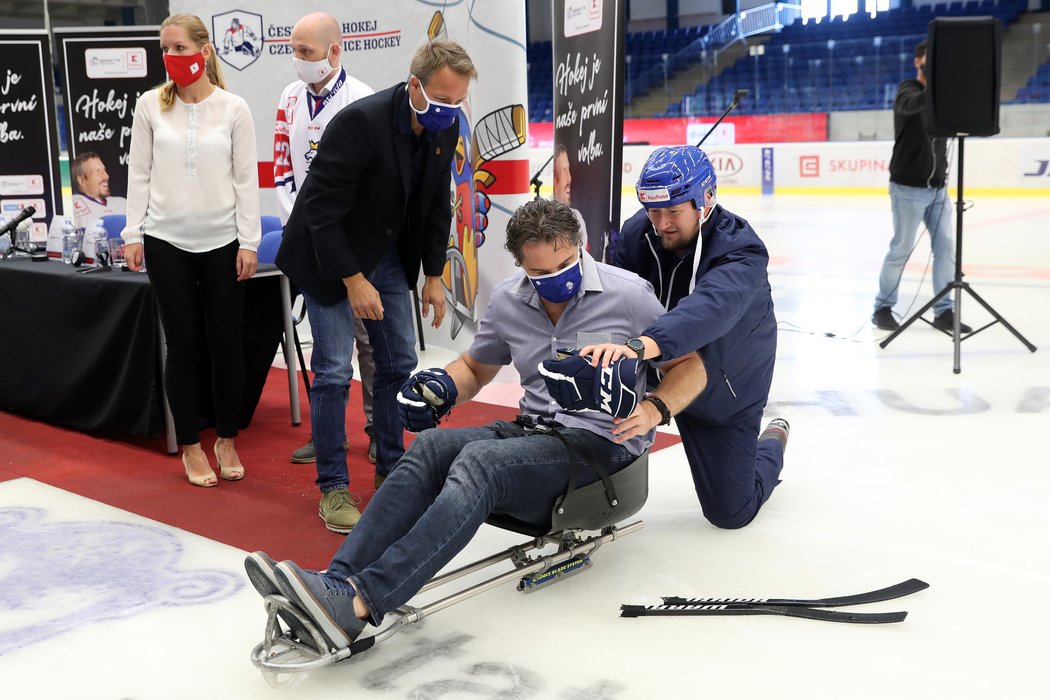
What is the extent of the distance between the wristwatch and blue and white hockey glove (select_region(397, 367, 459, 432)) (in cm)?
41

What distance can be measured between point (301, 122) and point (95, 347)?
1104mm

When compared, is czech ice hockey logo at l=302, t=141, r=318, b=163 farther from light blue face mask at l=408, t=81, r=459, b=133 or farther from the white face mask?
light blue face mask at l=408, t=81, r=459, b=133

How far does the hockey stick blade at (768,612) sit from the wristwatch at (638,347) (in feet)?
1.79

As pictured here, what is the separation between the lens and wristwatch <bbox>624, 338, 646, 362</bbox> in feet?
7.00

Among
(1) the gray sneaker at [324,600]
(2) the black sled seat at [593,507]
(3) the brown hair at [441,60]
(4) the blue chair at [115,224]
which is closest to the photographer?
(1) the gray sneaker at [324,600]

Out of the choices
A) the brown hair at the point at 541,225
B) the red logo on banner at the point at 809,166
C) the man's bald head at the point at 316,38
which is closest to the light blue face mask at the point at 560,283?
the brown hair at the point at 541,225

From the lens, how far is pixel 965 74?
4.68 metres

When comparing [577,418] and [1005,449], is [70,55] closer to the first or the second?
[577,418]

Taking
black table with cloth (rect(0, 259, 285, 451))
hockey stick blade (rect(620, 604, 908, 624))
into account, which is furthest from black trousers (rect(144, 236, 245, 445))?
hockey stick blade (rect(620, 604, 908, 624))

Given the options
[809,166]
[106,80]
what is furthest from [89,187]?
[809,166]

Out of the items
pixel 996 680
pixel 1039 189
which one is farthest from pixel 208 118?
pixel 1039 189

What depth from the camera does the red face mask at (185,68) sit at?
120 inches

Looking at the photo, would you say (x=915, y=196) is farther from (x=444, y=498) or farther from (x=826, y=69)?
(x=826, y=69)

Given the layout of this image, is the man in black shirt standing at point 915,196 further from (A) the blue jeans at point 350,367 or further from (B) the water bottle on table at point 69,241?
(B) the water bottle on table at point 69,241
